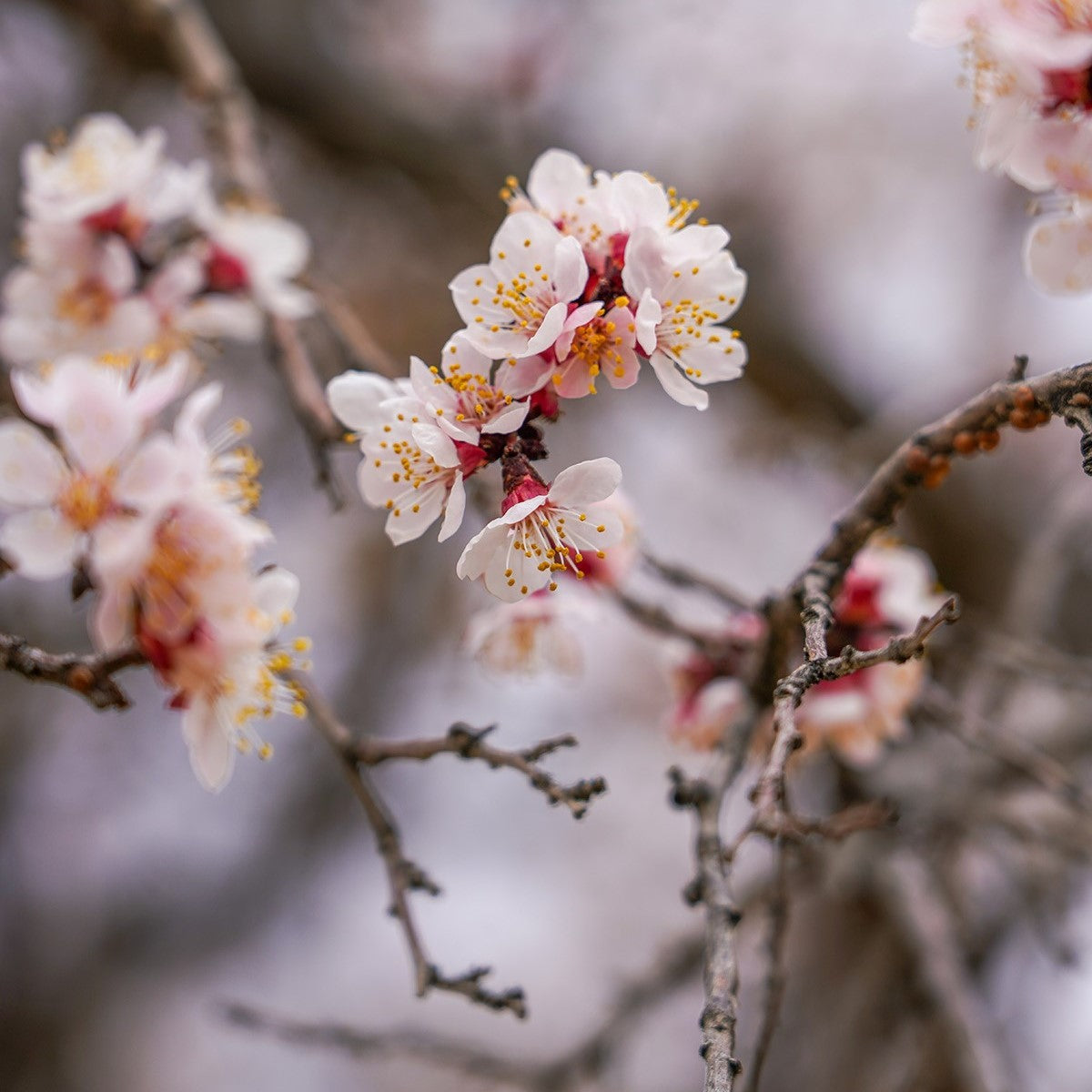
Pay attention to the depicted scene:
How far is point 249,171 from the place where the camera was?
162 cm

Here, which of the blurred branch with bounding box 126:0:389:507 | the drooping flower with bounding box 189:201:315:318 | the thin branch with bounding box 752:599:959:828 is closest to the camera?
the thin branch with bounding box 752:599:959:828

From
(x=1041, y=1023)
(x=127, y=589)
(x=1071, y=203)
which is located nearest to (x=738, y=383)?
(x=1041, y=1023)

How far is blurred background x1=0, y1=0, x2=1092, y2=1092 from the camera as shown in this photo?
2.48m

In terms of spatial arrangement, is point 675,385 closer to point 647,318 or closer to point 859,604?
point 647,318

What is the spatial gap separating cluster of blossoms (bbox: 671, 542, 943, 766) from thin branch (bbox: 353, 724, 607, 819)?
0.38 meters

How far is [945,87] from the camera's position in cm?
378

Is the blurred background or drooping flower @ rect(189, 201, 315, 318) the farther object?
the blurred background

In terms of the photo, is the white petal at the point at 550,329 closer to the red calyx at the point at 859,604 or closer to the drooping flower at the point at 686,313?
the drooping flower at the point at 686,313

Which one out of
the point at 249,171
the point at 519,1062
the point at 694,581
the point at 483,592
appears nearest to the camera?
the point at 694,581

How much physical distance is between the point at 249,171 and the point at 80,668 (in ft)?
3.83

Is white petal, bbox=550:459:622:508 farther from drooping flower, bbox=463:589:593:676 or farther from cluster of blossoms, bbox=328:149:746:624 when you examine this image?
drooping flower, bbox=463:589:593:676

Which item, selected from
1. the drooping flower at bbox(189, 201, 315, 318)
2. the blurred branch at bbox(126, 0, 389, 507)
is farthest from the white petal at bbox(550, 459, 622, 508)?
the drooping flower at bbox(189, 201, 315, 318)

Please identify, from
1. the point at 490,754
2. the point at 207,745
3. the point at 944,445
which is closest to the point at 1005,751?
the point at 944,445

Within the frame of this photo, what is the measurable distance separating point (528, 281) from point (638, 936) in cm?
364
